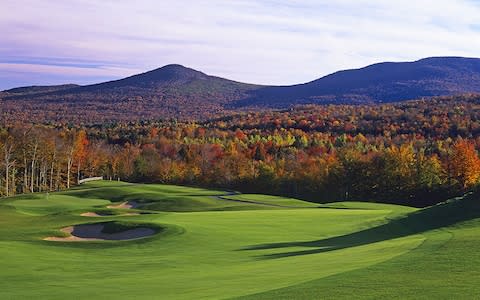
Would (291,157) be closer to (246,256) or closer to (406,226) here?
(406,226)

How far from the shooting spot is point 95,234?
34.6m

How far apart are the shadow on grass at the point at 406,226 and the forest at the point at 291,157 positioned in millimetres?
46548

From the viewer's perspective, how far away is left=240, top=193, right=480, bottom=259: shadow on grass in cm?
2725

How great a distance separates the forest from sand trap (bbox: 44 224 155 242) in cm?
4807

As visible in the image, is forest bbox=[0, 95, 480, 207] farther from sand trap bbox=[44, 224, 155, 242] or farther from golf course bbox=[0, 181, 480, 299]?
sand trap bbox=[44, 224, 155, 242]

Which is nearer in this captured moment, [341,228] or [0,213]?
[341,228]

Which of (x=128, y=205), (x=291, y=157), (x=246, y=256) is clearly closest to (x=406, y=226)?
(x=246, y=256)

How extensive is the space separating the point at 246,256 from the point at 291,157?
78.0 meters

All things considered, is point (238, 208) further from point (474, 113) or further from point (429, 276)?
point (474, 113)

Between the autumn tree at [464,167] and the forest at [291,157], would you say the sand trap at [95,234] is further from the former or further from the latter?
the autumn tree at [464,167]

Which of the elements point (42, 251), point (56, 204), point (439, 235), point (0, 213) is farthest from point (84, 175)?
point (439, 235)

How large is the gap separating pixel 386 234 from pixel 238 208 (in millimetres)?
22154

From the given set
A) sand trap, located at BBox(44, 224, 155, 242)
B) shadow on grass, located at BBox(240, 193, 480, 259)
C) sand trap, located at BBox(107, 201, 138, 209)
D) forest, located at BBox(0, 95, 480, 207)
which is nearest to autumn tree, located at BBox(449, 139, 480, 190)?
forest, located at BBox(0, 95, 480, 207)

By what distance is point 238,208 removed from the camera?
5044cm
